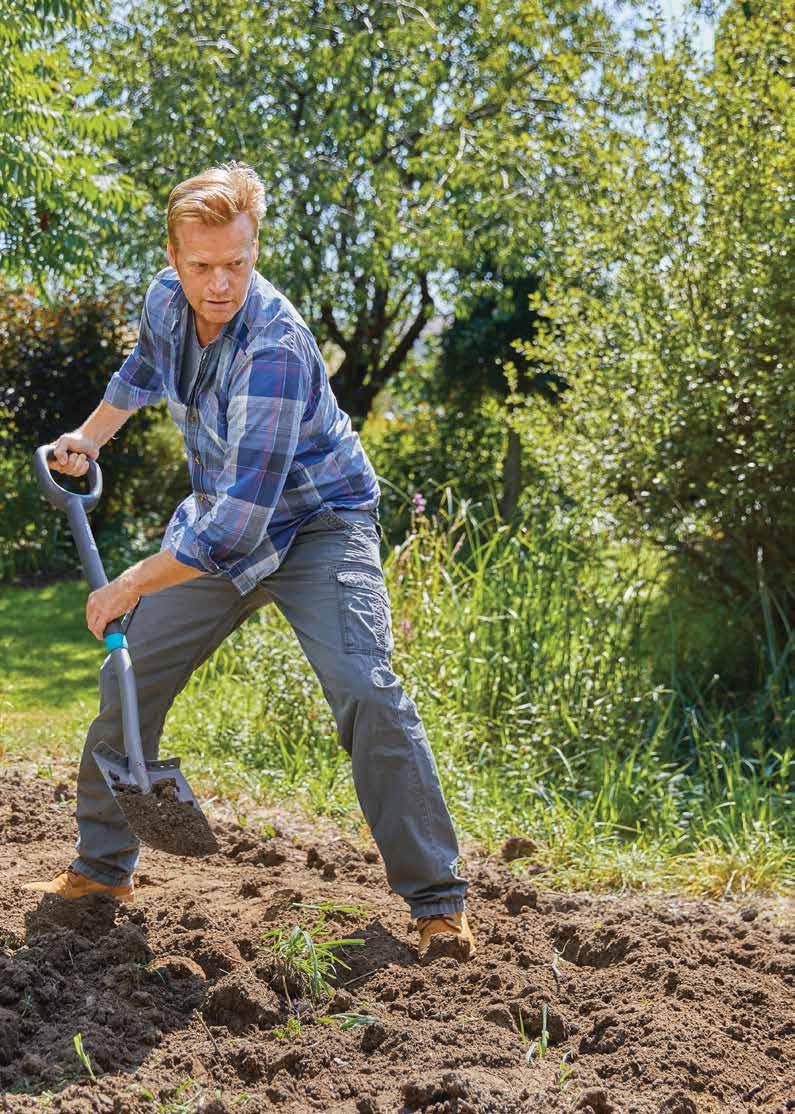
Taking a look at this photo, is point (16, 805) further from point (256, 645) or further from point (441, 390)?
point (441, 390)

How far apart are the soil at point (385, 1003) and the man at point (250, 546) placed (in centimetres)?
20

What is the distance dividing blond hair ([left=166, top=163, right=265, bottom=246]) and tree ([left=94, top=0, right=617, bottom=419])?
5485mm

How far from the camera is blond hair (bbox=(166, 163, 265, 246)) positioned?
2.83 metres

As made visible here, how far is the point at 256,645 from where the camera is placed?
5.78 meters

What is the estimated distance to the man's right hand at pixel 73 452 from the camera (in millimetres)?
3416

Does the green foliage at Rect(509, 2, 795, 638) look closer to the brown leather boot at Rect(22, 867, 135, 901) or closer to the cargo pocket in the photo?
the cargo pocket

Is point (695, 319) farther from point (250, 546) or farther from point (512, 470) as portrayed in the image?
point (250, 546)

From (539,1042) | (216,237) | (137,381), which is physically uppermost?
(216,237)

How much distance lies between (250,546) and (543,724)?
2.63m

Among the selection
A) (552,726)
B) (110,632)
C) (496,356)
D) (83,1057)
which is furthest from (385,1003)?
(496,356)

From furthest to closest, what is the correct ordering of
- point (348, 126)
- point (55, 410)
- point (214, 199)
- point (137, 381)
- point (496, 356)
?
point (496, 356)
point (55, 410)
point (348, 126)
point (137, 381)
point (214, 199)

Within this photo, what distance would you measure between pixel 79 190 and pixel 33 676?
247 centimetres

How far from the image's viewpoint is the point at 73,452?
3.46 m

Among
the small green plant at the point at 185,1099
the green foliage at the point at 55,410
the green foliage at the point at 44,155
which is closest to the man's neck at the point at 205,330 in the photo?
the small green plant at the point at 185,1099
